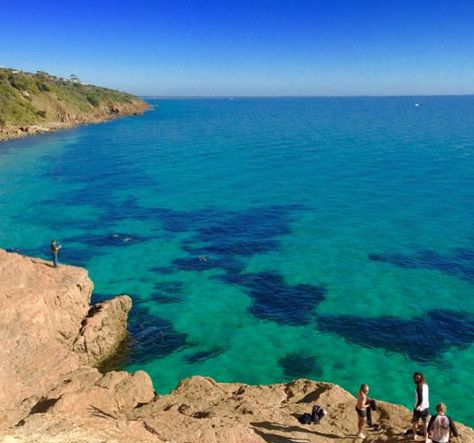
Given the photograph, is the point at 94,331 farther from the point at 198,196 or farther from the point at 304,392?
the point at 198,196

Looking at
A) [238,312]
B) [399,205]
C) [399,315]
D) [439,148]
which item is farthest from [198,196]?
[439,148]

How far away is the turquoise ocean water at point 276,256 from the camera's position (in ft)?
94.1

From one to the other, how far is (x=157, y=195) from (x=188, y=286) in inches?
1295

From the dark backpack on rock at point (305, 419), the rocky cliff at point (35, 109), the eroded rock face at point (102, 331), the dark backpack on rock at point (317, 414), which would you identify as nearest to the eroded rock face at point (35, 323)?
the eroded rock face at point (102, 331)

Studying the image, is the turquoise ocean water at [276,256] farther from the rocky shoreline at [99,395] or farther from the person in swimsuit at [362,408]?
the person in swimsuit at [362,408]

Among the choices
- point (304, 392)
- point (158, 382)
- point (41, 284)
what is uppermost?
point (41, 284)

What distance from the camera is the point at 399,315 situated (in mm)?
33344

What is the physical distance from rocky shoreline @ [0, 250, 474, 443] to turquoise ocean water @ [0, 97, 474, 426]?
3.78m

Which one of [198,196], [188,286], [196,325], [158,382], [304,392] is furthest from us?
[198,196]

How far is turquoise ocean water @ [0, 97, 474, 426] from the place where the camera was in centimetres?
2869

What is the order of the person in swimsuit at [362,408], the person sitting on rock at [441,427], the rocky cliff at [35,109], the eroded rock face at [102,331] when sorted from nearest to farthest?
the person sitting on rock at [441,427], the person in swimsuit at [362,408], the eroded rock face at [102,331], the rocky cliff at [35,109]

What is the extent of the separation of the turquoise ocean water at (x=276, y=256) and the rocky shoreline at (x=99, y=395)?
12.4 feet

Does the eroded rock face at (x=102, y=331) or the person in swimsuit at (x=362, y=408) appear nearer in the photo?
the person in swimsuit at (x=362, y=408)

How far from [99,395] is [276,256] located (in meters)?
26.2
